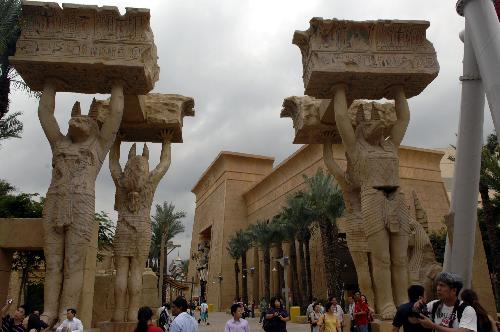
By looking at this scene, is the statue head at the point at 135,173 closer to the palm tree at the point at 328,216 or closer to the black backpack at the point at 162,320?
the black backpack at the point at 162,320

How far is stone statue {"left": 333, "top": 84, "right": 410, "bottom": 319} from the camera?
8.52m

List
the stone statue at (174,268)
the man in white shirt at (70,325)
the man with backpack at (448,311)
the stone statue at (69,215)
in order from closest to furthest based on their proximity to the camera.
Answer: the man with backpack at (448,311), the man in white shirt at (70,325), the stone statue at (69,215), the stone statue at (174,268)

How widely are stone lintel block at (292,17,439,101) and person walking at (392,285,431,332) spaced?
629 cm

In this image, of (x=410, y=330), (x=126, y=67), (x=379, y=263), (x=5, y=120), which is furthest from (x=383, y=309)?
(x=5, y=120)

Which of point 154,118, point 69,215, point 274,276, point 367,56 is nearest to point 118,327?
point 69,215

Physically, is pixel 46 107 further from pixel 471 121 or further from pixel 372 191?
pixel 471 121

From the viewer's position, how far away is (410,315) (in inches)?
139

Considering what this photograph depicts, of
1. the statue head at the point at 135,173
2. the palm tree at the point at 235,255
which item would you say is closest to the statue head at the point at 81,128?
the statue head at the point at 135,173

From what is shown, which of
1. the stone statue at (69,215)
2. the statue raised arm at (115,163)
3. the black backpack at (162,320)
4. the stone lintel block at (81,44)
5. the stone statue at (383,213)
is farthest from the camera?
the statue raised arm at (115,163)

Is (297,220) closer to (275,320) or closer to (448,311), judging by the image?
(275,320)

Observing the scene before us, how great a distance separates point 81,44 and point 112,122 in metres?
1.63

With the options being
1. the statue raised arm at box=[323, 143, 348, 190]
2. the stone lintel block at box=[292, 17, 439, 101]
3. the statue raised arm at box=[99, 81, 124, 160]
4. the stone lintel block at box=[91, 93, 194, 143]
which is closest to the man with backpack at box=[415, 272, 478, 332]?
the stone lintel block at box=[292, 17, 439, 101]

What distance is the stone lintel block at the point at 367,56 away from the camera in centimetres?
961

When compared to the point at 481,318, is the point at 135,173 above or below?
above
